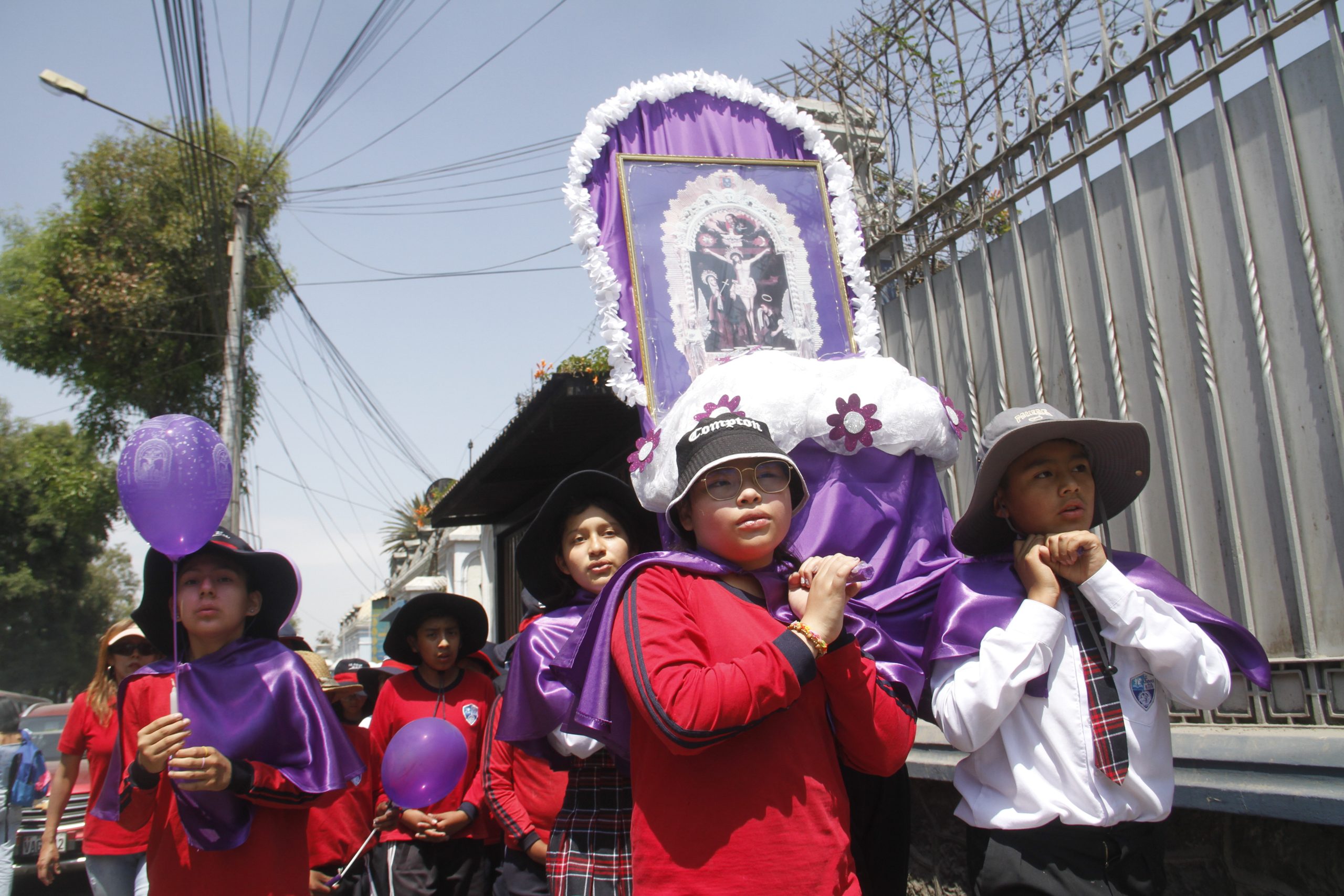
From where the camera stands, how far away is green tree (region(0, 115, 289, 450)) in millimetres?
14859

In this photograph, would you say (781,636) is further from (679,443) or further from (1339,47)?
(1339,47)

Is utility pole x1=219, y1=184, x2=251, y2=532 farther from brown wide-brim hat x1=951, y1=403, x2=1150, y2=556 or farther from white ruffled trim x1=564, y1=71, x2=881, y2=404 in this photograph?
brown wide-brim hat x1=951, y1=403, x2=1150, y2=556

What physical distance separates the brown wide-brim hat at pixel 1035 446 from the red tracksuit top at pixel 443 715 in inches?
86.6

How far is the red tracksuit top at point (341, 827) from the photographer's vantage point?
407cm

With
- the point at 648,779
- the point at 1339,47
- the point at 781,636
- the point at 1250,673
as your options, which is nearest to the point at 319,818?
the point at 648,779

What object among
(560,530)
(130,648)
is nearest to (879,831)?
(560,530)

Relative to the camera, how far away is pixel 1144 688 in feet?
6.29

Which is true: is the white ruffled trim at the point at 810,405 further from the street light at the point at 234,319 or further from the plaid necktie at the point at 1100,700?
the street light at the point at 234,319

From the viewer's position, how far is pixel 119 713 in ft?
9.29

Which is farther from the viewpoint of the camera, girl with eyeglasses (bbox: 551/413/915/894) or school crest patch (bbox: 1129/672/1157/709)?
school crest patch (bbox: 1129/672/1157/709)

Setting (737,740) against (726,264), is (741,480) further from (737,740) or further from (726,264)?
(726,264)

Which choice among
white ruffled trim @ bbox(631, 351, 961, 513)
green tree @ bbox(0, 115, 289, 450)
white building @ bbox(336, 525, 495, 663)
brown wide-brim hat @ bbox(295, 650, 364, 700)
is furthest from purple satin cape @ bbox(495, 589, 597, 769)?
green tree @ bbox(0, 115, 289, 450)

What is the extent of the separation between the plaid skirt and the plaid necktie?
3.62 ft


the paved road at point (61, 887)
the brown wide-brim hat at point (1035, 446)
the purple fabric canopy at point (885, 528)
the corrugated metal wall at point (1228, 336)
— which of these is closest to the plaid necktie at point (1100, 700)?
the brown wide-brim hat at point (1035, 446)
